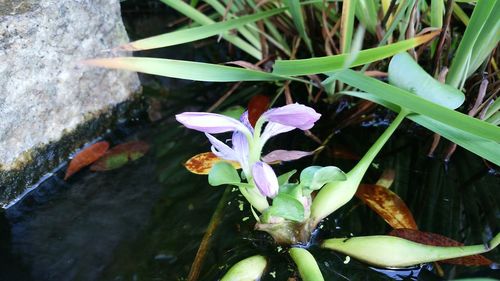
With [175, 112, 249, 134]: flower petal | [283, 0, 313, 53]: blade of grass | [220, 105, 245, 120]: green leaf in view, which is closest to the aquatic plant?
[175, 112, 249, 134]: flower petal

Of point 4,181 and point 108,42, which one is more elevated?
point 108,42

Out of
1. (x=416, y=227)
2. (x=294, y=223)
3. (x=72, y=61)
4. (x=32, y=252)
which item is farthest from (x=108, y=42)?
(x=416, y=227)

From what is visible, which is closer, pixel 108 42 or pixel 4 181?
pixel 4 181

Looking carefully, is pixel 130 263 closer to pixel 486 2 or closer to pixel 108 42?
pixel 108 42

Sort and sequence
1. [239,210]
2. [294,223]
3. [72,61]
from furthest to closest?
[72,61]
[239,210]
[294,223]

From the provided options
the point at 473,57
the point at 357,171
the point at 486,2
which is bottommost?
the point at 357,171

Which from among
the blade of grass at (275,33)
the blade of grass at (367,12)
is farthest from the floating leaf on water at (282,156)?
the blade of grass at (275,33)
